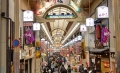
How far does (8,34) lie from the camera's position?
8.30 m

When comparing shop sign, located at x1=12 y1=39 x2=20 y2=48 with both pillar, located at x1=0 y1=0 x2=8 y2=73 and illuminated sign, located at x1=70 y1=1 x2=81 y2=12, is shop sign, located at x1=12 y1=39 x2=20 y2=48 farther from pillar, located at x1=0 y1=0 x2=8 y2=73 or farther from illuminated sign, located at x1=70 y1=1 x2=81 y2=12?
illuminated sign, located at x1=70 y1=1 x2=81 y2=12

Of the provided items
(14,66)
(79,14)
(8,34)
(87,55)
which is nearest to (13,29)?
(8,34)

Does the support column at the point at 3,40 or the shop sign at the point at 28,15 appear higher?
the shop sign at the point at 28,15

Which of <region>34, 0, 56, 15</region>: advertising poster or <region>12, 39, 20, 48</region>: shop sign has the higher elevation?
<region>34, 0, 56, 15</region>: advertising poster

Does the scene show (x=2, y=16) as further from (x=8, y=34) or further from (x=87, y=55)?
(x=87, y=55)

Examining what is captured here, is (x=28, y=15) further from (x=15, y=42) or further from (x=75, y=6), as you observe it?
(x=15, y=42)

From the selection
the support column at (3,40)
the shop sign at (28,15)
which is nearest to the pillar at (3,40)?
the support column at (3,40)

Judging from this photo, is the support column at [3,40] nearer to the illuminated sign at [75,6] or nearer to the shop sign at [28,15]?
the shop sign at [28,15]

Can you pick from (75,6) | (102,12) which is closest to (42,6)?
(75,6)

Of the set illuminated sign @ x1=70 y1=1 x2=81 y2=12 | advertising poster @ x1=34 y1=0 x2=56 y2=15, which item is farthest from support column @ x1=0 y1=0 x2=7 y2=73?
illuminated sign @ x1=70 y1=1 x2=81 y2=12

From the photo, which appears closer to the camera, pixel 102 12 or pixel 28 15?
pixel 102 12

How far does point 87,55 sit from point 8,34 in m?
12.5

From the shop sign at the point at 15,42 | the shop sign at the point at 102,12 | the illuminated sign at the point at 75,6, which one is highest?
the illuminated sign at the point at 75,6

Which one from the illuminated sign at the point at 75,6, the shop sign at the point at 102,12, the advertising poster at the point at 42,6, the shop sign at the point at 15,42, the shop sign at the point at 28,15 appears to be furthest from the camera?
the advertising poster at the point at 42,6
